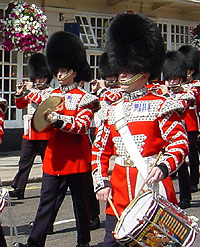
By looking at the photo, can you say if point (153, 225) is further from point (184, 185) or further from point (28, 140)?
point (28, 140)

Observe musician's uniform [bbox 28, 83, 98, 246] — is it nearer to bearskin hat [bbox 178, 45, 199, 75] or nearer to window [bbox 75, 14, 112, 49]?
bearskin hat [bbox 178, 45, 199, 75]

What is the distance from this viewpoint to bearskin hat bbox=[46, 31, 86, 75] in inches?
233

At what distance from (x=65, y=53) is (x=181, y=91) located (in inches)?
103

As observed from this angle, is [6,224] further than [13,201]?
No

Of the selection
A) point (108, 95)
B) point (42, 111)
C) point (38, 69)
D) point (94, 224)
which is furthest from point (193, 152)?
point (42, 111)

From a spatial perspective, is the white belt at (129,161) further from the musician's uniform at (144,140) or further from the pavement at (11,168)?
the pavement at (11,168)

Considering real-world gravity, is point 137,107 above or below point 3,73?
below

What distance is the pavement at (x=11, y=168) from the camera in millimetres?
10163

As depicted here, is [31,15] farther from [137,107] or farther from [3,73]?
[137,107]

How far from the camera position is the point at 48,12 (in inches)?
585

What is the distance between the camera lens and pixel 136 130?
396 cm

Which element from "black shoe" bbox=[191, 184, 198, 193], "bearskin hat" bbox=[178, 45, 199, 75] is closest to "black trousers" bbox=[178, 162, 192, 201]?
"black shoe" bbox=[191, 184, 198, 193]

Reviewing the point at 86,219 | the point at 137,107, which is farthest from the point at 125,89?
the point at 86,219

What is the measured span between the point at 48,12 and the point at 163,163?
1158cm
